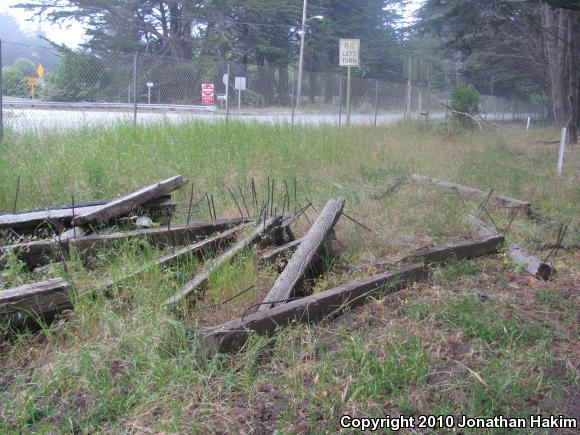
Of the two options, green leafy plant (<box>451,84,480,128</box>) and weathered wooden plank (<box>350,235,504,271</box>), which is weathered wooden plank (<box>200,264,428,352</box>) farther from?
green leafy plant (<box>451,84,480,128</box>)

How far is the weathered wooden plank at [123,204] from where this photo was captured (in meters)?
4.46

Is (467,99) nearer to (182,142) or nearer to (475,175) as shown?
(475,175)

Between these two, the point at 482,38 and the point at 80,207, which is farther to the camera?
the point at 482,38

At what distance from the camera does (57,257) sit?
4.26 meters

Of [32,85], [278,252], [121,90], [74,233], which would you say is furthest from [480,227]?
[32,85]

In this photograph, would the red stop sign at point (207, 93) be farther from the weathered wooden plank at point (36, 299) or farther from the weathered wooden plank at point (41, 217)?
the weathered wooden plank at point (36, 299)

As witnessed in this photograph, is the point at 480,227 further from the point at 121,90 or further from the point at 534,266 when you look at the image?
the point at 121,90

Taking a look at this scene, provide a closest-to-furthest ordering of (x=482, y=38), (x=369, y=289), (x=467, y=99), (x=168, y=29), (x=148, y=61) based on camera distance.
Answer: (x=369, y=289) < (x=148, y=61) < (x=467, y=99) < (x=482, y=38) < (x=168, y=29)

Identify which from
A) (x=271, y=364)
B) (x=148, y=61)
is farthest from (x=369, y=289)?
(x=148, y=61)

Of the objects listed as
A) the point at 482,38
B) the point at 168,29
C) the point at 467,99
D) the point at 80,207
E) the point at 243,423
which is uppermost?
the point at 168,29

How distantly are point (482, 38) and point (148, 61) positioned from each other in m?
16.5

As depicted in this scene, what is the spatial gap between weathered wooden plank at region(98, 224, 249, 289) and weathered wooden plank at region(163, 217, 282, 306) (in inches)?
9.4

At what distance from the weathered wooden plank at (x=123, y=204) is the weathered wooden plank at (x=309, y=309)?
1.87 meters

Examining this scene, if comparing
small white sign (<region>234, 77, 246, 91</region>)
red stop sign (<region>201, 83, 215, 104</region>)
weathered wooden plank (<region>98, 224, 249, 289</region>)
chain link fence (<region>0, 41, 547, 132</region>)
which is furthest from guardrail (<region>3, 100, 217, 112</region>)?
weathered wooden plank (<region>98, 224, 249, 289</region>)
